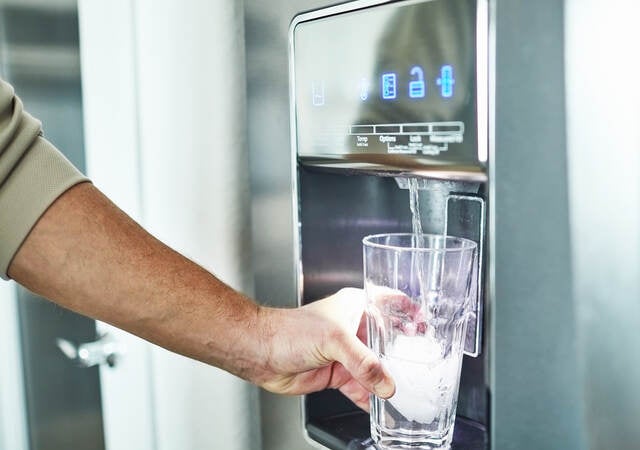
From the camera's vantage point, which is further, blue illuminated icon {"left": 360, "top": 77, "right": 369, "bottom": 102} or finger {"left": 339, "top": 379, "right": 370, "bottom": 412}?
finger {"left": 339, "top": 379, "right": 370, "bottom": 412}

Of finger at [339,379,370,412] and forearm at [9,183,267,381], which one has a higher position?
forearm at [9,183,267,381]

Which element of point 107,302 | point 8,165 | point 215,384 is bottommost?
point 215,384

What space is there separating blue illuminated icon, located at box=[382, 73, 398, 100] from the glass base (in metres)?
0.30

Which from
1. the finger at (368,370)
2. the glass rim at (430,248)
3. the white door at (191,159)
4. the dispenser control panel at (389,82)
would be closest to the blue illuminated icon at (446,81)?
the dispenser control panel at (389,82)

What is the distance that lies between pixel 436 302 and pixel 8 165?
0.43 metres

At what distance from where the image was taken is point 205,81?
3.02ft

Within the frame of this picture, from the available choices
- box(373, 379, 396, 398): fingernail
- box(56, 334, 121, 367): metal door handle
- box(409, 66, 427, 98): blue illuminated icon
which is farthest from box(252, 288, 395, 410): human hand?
box(56, 334, 121, 367): metal door handle

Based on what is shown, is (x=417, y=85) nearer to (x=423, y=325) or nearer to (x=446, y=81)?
(x=446, y=81)

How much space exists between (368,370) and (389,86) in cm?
25

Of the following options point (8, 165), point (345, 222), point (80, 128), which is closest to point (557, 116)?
point (345, 222)

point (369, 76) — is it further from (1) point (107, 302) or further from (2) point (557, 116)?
(1) point (107, 302)

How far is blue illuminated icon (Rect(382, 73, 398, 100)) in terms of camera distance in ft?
2.18

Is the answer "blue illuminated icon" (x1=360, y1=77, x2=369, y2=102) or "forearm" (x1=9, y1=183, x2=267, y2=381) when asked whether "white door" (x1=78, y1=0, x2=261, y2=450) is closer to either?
"forearm" (x1=9, y1=183, x2=267, y2=381)

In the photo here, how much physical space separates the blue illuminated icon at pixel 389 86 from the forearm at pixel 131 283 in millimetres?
262
